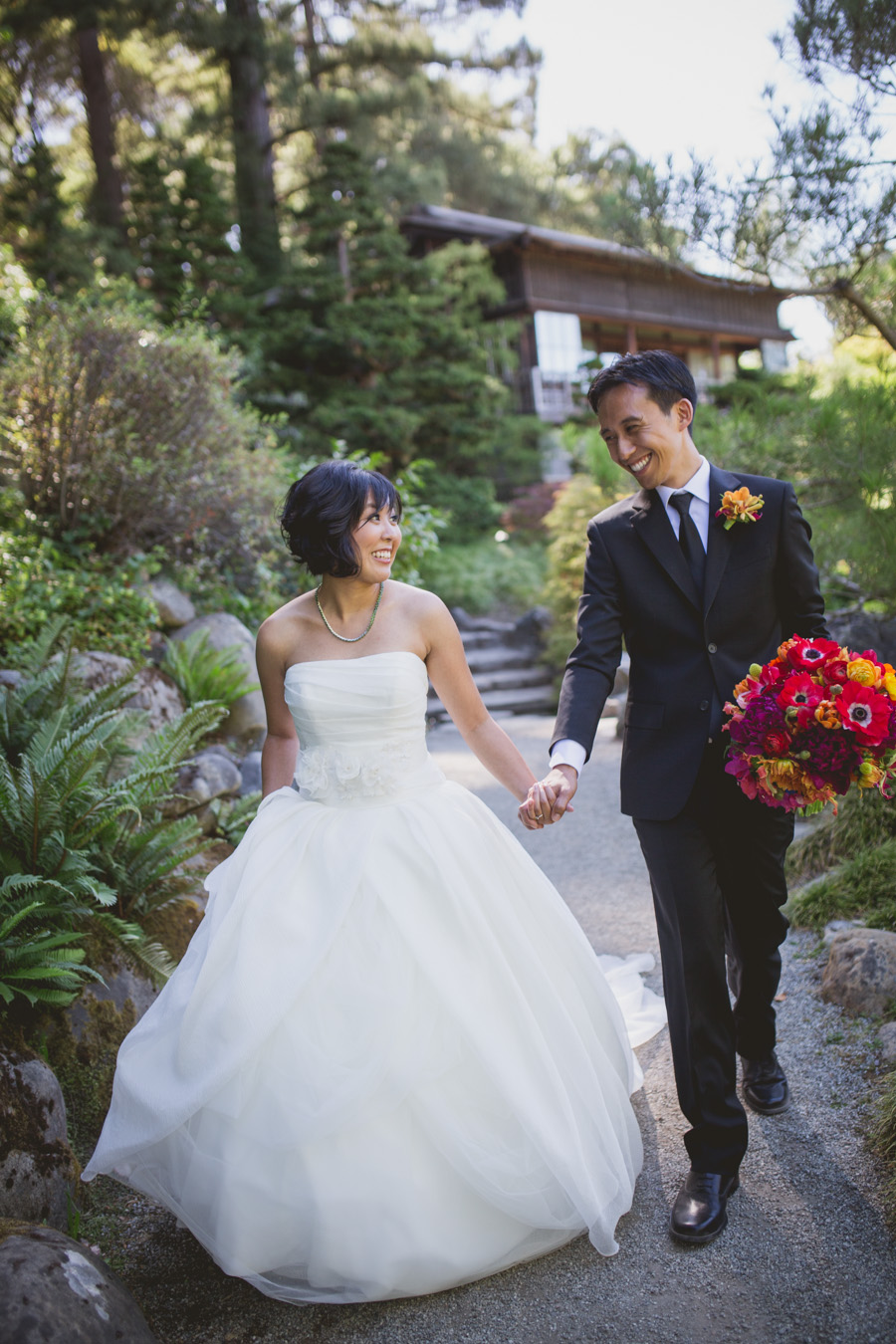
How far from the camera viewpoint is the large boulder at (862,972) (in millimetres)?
3621

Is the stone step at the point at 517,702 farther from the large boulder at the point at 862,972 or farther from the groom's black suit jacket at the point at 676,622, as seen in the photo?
the groom's black suit jacket at the point at 676,622

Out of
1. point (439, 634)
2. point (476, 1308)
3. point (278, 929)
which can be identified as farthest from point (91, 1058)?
point (439, 634)

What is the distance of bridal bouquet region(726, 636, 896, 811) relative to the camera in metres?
2.27

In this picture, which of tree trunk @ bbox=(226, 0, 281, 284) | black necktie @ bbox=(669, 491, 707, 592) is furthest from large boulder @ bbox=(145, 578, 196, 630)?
tree trunk @ bbox=(226, 0, 281, 284)

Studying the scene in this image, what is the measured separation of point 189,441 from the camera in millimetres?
7871

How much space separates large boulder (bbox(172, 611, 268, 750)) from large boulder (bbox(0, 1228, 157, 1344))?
444cm

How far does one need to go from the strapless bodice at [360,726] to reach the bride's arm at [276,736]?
221 mm

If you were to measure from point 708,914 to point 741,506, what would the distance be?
3.75 ft

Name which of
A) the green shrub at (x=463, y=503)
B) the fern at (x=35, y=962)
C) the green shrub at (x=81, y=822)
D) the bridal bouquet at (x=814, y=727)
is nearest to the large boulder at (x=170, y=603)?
the green shrub at (x=81, y=822)

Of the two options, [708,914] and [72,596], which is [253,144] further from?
[708,914]

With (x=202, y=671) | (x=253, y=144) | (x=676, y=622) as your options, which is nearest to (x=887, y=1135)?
(x=676, y=622)

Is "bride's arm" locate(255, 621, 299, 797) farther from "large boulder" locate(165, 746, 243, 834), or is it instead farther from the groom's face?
"large boulder" locate(165, 746, 243, 834)

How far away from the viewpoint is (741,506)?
2703 millimetres

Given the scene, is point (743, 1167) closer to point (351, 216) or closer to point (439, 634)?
point (439, 634)
